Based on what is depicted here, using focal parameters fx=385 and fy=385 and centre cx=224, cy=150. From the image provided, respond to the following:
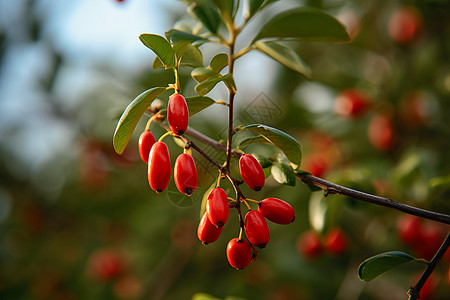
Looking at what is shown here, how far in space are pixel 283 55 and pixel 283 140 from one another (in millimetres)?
242

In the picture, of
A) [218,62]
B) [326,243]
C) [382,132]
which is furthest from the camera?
[382,132]

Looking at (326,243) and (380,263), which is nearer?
(380,263)

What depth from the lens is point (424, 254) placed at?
2.15m

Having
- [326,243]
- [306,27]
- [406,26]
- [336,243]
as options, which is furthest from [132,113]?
[406,26]

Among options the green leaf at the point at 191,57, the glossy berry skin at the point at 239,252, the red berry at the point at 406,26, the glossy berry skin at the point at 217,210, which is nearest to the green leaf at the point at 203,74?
the green leaf at the point at 191,57

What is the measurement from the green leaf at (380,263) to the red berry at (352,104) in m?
1.83

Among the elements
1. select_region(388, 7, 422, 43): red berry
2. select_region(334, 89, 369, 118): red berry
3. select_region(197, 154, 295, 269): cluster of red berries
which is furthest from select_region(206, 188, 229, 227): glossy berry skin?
select_region(388, 7, 422, 43): red berry

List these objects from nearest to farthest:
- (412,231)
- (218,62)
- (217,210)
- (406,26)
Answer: (217,210) < (218,62) < (412,231) < (406,26)

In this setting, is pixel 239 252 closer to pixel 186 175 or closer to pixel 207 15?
pixel 186 175

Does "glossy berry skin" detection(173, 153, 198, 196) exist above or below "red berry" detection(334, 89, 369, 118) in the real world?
above

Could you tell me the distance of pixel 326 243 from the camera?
A: 7.43 feet

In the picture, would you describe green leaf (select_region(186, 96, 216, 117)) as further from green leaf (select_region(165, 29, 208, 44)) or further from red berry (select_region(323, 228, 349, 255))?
red berry (select_region(323, 228, 349, 255))

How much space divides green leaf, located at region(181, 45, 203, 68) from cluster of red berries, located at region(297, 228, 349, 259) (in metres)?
1.53

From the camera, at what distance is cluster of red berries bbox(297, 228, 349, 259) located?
7.82 feet
